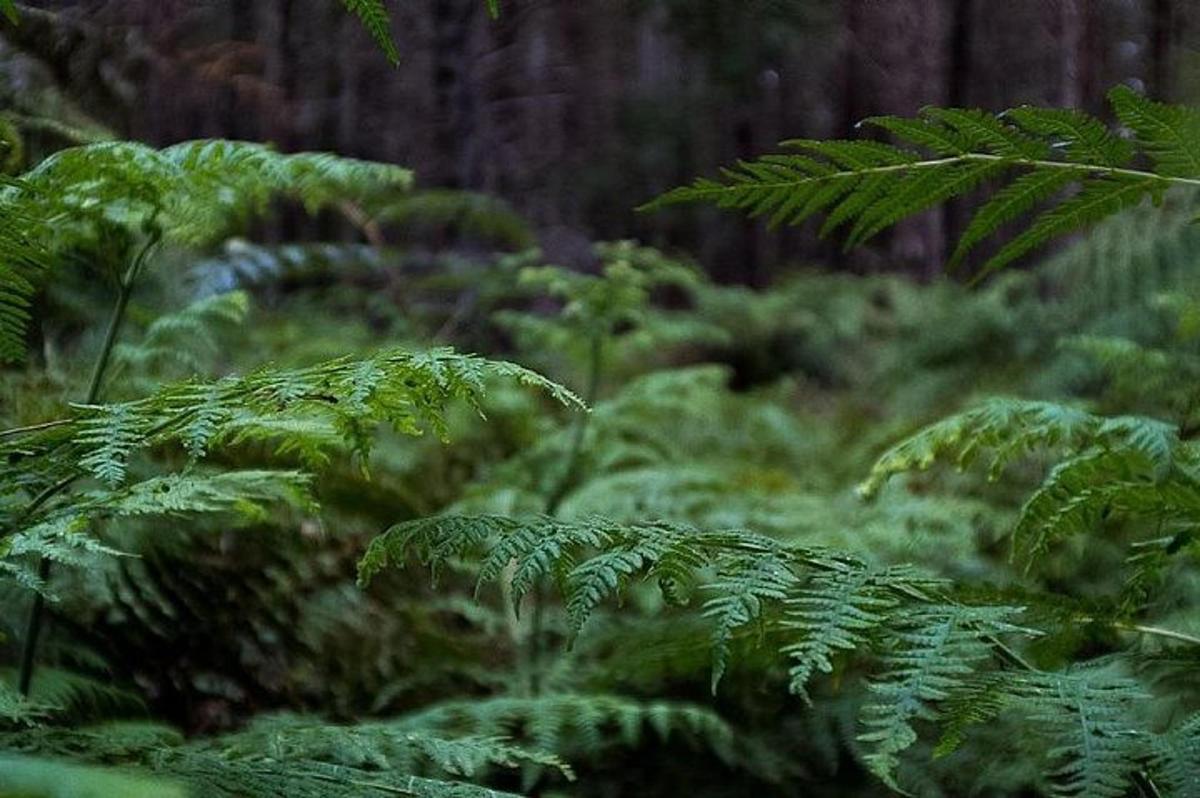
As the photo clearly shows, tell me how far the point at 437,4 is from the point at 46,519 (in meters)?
5.48

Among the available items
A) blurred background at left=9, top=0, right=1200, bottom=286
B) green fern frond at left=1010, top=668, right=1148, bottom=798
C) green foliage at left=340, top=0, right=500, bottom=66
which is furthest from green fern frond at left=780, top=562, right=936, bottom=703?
blurred background at left=9, top=0, right=1200, bottom=286

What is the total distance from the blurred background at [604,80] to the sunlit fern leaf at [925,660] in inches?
122

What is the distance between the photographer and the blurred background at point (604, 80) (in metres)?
5.64

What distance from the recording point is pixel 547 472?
3.30 meters

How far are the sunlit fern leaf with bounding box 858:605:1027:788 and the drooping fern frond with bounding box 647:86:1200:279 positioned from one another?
18.3 inches

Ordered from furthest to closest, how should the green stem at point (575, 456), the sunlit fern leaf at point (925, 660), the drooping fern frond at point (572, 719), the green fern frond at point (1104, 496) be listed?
the green stem at point (575, 456) → the drooping fern frond at point (572, 719) → the green fern frond at point (1104, 496) → the sunlit fern leaf at point (925, 660)

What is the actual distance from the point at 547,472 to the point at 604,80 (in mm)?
7118

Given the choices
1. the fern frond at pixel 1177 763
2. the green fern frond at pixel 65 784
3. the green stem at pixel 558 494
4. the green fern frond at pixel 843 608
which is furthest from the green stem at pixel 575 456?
the green fern frond at pixel 65 784

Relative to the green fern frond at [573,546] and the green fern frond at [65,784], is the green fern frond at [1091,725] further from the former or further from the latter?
the green fern frond at [65,784]

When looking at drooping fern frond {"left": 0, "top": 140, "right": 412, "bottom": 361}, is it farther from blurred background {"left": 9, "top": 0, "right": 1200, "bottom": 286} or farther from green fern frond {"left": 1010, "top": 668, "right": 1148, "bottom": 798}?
blurred background {"left": 9, "top": 0, "right": 1200, "bottom": 286}

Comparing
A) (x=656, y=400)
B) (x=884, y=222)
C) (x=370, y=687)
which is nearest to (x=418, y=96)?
(x=656, y=400)

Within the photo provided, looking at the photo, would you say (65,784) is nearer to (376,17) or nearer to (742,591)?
(742,591)

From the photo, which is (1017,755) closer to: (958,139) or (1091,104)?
(958,139)

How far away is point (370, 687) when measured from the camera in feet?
8.45
